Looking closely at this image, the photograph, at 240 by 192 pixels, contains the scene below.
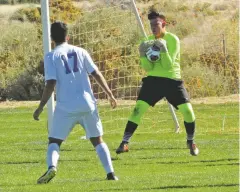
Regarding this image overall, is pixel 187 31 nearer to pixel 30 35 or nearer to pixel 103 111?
pixel 30 35

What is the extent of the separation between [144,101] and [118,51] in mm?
6209

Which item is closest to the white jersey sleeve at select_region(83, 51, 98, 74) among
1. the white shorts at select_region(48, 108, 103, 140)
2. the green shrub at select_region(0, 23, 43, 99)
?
the white shorts at select_region(48, 108, 103, 140)

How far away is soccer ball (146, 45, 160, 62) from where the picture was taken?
45.6 feet

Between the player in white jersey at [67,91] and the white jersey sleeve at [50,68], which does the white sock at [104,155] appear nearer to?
the player in white jersey at [67,91]

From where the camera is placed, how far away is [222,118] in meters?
21.3

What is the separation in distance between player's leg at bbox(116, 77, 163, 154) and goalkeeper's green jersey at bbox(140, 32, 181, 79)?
0.42 ft

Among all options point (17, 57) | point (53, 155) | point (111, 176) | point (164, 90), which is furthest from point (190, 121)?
point (17, 57)

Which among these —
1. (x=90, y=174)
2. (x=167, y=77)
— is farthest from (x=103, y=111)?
(x=90, y=174)

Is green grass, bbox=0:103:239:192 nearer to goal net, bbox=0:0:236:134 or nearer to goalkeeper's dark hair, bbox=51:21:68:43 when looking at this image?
goal net, bbox=0:0:236:134

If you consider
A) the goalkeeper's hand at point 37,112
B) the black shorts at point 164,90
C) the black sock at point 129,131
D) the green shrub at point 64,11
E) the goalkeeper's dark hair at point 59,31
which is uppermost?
the goalkeeper's dark hair at point 59,31

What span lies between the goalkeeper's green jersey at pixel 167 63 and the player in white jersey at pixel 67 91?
112 inches

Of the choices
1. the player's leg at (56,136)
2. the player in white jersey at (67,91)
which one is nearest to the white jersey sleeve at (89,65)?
the player in white jersey at (67,91)

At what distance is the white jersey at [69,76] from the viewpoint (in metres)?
11.1

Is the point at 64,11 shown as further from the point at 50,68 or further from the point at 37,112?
the point at 50,68
